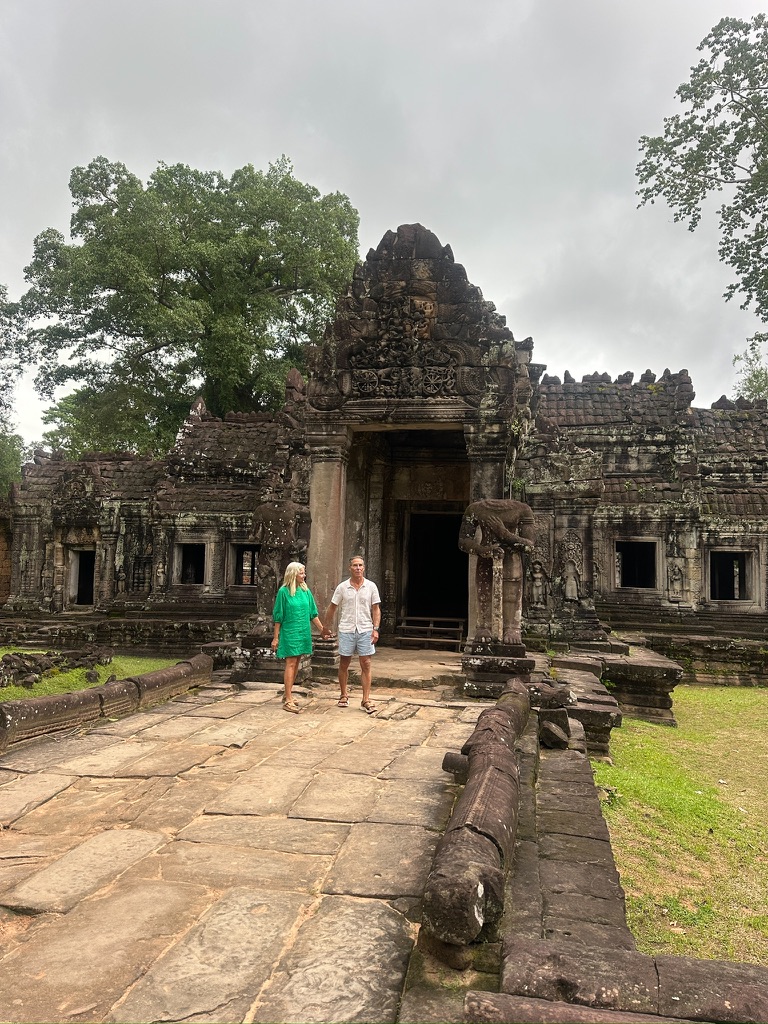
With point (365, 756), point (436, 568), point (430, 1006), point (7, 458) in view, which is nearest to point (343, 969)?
point (430, 1006)

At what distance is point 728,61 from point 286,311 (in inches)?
610

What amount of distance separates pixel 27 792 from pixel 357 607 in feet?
10.7

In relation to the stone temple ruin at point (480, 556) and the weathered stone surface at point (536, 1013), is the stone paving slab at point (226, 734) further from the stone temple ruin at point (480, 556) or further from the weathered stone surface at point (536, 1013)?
the weathered stone surface at point (536, 1013)

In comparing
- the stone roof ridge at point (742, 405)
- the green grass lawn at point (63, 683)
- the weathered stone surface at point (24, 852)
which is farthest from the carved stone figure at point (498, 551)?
the stone roof ridge at point (742, 405)

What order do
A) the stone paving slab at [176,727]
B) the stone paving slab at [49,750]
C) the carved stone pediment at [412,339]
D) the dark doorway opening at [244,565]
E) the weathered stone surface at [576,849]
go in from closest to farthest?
the weathered stone surface at [576,849] → the stone paving slab at [49,750] → the stone paving slab at [176,727] → the carved stone pediment at [412,339] → the dark doorway opening at [244,565]

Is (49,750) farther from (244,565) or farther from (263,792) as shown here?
(244,565)

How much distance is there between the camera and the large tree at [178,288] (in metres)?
23.2

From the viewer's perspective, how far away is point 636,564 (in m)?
18.3

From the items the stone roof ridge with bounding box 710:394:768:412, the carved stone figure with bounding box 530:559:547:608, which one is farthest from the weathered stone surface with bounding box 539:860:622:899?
the stone roof ridge with bounding box 710:394:768:412

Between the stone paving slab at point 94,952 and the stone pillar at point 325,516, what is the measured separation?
5332mm

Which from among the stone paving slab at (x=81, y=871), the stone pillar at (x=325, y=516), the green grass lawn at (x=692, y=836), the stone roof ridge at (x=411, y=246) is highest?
the stone roof ridge at (x=411, y=246)

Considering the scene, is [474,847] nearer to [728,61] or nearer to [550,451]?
[550,451]

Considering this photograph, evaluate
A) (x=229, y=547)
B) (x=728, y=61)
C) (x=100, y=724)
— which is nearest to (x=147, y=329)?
(x=229, y=547)

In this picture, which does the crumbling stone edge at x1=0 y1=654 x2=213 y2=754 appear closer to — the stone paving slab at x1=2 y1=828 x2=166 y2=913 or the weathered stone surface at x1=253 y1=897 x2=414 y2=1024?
the stone paving slab at x1=2 y1=828 x2=166 y2=913
